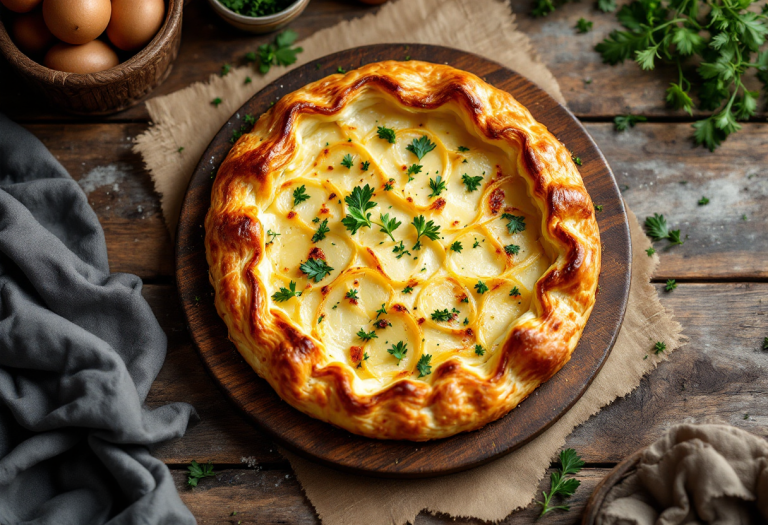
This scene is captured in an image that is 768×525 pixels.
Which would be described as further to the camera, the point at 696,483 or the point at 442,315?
the point at 442,315

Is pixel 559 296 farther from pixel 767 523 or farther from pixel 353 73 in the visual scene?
pixel 353 73

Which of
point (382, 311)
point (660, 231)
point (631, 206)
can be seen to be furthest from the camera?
point (631, 206)

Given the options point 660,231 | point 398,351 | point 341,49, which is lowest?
point 660,231

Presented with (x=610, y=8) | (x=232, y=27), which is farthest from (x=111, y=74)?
(x=610, y=8)

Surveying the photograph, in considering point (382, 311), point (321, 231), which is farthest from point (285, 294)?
point (382, 311)

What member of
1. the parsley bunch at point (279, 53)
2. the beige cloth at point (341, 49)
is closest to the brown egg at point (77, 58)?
the beige cloth at point (341, 49)

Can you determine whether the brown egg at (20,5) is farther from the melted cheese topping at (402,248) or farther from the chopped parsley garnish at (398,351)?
the chopped parsley garnish at (398,351)

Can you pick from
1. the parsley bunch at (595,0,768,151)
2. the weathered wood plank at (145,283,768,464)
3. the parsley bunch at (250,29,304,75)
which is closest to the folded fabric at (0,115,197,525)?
the weathered wood plank at (145,283,768,464)

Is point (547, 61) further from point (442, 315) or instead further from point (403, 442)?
point (403, 442)
